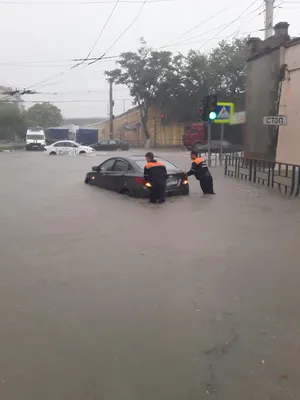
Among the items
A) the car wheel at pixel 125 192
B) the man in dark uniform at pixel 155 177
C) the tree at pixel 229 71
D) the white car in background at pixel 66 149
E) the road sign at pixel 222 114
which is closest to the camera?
the man in dark uniform at pixel 155 177

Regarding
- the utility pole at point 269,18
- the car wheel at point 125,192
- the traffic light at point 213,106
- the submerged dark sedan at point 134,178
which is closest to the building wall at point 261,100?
the utility pole at point 269,18

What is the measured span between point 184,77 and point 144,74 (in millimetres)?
3994

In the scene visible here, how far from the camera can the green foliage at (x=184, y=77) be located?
4712 centimetres

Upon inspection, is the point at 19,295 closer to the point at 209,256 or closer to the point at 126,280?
the point at 126,280

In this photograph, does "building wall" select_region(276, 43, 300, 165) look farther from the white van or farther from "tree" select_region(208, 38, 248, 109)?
the white van

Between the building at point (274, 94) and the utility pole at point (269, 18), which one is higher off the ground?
the utility pole at point (269, 18)

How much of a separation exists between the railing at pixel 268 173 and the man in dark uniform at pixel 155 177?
3327mm

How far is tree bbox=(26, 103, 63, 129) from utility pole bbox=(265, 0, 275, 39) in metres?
66.1

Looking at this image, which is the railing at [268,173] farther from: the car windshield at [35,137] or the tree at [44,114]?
the tree at [44,114]

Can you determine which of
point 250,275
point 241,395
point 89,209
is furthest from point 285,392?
point 89,209

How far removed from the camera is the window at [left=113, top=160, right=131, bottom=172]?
12.6 metres

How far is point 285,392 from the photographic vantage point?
10.9ft

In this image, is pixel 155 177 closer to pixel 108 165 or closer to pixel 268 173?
pixel 108 165

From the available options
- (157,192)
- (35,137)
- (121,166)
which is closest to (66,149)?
(35,137)
